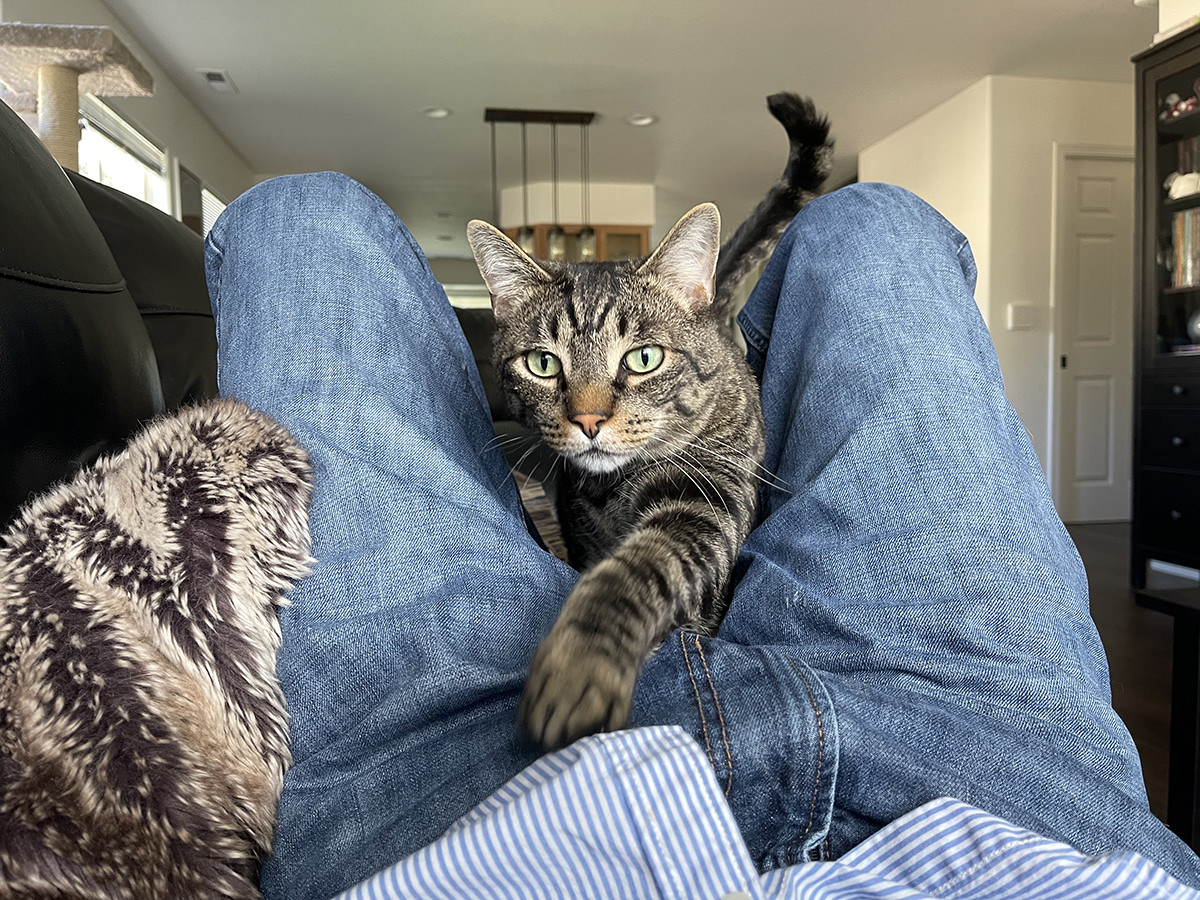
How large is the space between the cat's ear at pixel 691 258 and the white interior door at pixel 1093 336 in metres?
4.61

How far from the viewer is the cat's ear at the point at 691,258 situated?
1.07 metres

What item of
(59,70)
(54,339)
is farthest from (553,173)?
(54,339)

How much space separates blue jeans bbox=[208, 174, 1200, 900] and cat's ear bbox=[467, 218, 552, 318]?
27 cm

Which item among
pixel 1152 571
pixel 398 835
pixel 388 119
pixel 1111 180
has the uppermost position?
pixel 388 119

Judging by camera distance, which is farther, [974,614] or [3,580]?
[974,614]

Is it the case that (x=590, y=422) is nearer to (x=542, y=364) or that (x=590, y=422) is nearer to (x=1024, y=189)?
(x=542, y=364)

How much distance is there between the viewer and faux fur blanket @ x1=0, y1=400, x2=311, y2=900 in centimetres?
43

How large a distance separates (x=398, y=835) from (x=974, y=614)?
0.48 metres

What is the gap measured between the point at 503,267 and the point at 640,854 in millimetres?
894

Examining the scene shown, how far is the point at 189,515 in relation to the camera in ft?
1.69

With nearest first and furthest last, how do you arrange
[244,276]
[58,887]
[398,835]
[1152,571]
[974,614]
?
[58,887], [398,835], [974,614], [244,276], [1152,571]

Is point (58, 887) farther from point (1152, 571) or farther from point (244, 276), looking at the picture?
point (1152, 571)

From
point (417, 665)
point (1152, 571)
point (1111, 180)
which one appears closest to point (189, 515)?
point (417, 665)

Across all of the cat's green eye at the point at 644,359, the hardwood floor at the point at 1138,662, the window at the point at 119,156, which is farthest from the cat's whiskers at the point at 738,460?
the window at the point at 119,156
